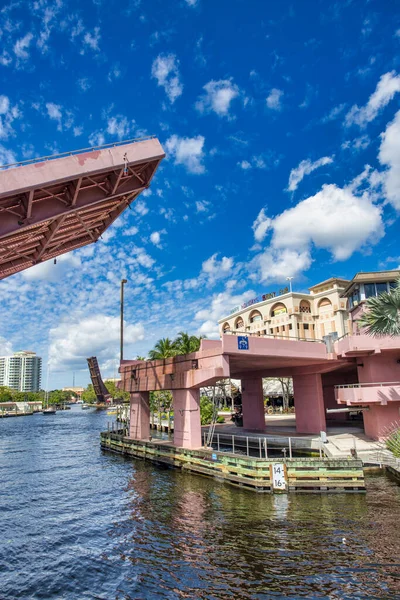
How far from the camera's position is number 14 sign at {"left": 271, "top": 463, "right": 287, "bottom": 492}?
1912 cm

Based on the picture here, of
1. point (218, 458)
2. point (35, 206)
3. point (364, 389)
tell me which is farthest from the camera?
point (364, 389)

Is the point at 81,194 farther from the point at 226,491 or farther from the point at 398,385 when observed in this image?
the point at 398,385

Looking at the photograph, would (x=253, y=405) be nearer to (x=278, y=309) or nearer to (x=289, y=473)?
(x=289, y=473)

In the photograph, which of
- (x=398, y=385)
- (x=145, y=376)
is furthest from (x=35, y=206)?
(x=398, y=385)

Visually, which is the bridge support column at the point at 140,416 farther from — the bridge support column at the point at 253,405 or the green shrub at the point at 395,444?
the green shrub at the point at 395,444

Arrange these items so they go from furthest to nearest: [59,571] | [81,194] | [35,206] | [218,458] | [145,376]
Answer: [145,376], [218,458], [81,194], [35,206], [59,571]

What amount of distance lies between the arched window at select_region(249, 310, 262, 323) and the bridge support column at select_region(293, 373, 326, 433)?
44002 millimetres

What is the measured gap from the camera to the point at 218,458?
23.3 m

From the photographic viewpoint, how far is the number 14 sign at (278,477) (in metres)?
19.1

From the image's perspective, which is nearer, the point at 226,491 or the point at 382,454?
the point at 226,491

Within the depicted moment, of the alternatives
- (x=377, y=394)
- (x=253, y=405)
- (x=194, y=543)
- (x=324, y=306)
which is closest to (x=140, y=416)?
(x=253, y=405)

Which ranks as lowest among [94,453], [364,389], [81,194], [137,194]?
[94,453]

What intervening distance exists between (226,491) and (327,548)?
28.3 feet

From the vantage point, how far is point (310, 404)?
109ft
